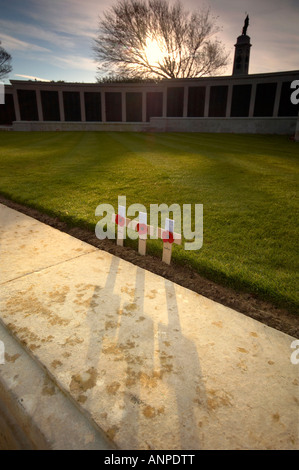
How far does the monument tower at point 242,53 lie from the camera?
2961cm

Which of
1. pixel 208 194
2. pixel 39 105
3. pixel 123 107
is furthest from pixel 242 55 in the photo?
pixel 208 194

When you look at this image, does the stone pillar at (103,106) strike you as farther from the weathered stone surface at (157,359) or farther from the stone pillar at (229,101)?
the weathered stone surface at (157,359)

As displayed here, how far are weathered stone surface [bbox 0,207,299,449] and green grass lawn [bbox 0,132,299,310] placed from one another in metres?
0.76

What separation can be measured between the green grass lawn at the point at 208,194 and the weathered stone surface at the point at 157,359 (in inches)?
29.7

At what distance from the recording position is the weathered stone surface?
1392mm

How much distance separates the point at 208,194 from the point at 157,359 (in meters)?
4.32

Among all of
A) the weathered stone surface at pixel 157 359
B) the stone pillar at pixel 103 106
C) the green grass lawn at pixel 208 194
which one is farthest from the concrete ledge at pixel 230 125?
the weathered stone surface at pixel 157 359

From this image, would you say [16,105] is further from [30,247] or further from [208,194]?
[30,247]

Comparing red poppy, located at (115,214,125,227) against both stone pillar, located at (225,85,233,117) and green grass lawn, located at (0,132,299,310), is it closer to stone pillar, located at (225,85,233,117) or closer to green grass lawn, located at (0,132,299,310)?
green grass lawn, located at (0,132,299,310)

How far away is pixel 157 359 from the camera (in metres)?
1.80

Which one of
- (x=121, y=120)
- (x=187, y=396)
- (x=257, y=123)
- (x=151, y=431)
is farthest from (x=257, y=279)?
(x=121, y=120)

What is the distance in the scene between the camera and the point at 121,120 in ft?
81.1

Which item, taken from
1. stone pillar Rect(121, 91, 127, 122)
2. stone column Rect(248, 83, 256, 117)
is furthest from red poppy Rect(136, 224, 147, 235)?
stone pillar Rect(121, 91, 127, 122)
